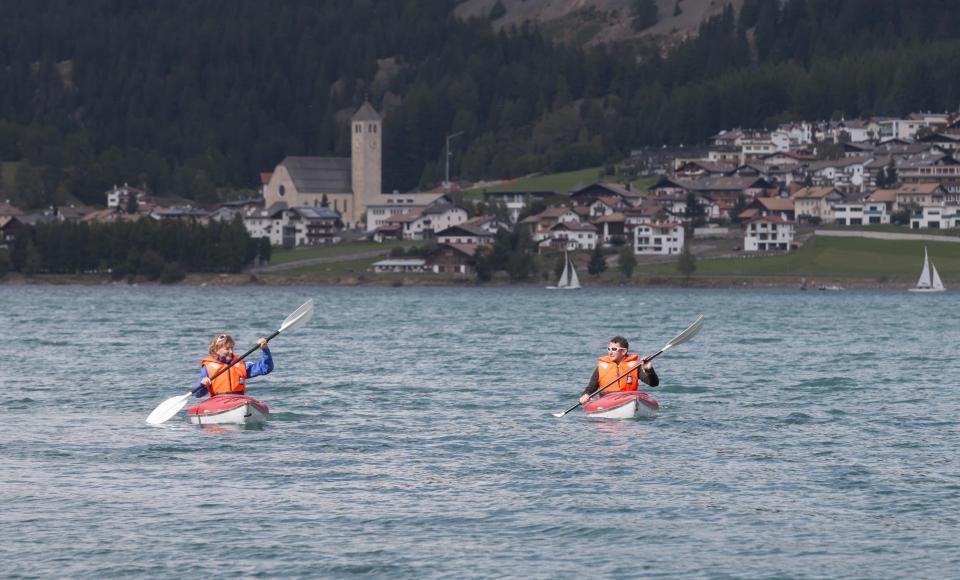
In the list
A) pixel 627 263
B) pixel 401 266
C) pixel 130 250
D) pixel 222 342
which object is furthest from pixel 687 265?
pixel 222 342

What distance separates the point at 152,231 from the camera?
19712 centimetres

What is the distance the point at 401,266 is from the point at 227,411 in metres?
157

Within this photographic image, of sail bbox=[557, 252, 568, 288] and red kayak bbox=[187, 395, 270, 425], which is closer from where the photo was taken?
red kayak bbox=[187, 395, 270, 425]

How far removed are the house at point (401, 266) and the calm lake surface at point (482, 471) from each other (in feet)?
413

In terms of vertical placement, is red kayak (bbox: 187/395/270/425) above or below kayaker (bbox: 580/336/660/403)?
below

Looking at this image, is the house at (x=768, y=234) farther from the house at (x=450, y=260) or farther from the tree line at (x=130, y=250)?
the tree line at (x=130, y=250)

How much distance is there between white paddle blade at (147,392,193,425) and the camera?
37500mm

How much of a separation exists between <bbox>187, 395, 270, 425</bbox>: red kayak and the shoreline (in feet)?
443

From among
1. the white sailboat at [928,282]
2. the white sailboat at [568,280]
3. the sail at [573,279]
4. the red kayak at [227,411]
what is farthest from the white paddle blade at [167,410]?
the sail at [573,279]

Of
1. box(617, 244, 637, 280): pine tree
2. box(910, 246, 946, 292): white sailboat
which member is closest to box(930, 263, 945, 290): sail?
box(910, 246, 946, 292): white sailboat

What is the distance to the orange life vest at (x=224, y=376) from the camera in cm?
3634

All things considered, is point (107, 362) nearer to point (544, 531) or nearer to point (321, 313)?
point (544, 531)

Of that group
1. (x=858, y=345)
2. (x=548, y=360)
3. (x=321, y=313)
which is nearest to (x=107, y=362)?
(x=548, y=360)

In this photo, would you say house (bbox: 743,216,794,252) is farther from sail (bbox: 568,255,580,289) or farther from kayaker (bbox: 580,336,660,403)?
kayaker (bbox: 580,336,660,403)
